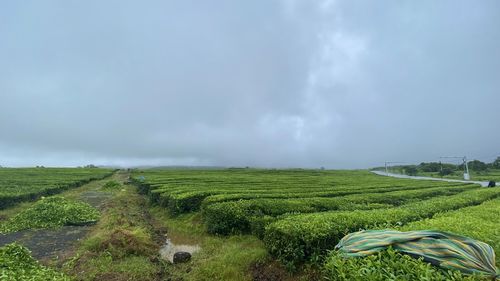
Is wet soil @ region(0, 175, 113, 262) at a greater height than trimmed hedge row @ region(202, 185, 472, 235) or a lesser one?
lesser

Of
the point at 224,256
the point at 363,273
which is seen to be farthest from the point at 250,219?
the point at 363,273

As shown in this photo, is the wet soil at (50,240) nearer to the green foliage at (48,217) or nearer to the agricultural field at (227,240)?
the agricultural field at (227,240)

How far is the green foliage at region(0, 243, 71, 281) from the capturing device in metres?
6.38

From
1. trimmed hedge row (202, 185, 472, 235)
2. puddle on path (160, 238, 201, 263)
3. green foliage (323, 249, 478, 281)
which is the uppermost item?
green foliage (323, 249, 478, 281)

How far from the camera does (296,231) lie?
6.93 meters

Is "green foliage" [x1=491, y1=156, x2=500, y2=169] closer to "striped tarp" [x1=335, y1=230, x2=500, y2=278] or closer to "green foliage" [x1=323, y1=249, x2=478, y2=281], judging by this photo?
"striped tarp" [x1=335, y1=230, x2=500, y2=278]

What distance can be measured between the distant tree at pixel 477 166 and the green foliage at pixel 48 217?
81799mm

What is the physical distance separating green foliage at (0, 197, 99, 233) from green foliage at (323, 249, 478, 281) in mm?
12887

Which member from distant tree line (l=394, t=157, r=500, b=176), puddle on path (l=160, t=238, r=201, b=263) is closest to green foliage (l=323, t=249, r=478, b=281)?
puddle on path (l=160, t=238, r=201, b=263)

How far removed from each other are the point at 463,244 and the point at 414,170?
82.7m

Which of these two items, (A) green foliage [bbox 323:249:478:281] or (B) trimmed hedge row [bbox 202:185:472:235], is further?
(B) trimmed hedge row [bbox 202:185:472:235]

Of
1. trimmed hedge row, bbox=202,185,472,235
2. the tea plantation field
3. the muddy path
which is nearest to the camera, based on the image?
the tea plantation field

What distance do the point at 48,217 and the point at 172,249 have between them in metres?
7.14

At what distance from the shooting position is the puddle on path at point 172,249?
9.85m
